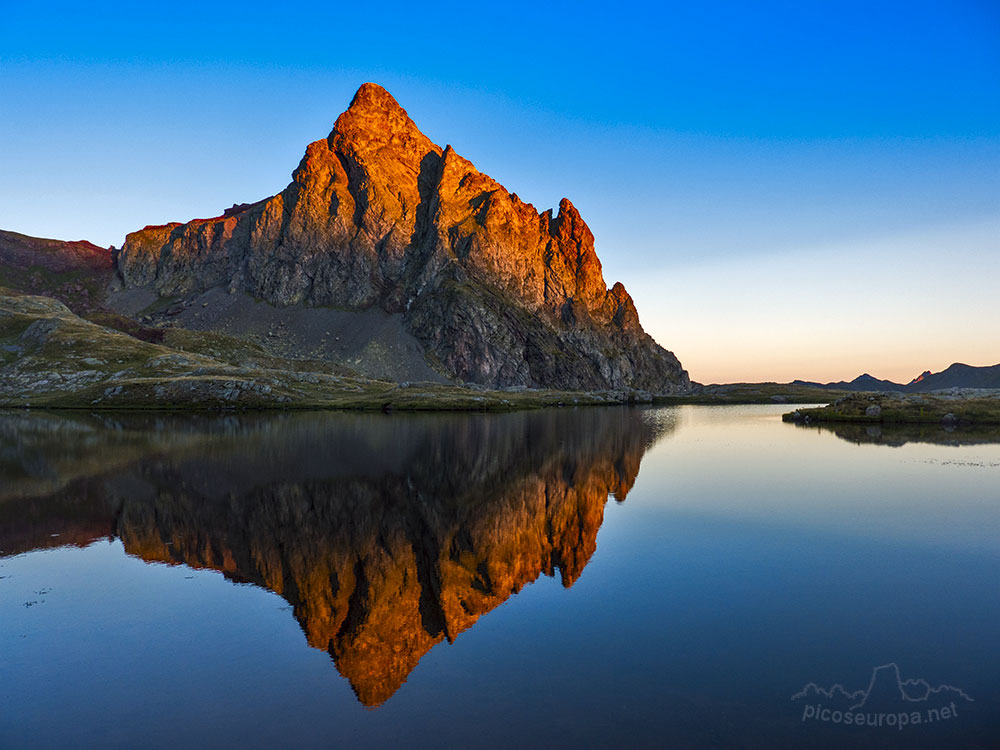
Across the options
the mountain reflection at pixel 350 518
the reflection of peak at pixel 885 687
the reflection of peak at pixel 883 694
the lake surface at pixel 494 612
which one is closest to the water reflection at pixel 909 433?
the lake surface at pixel 494 612

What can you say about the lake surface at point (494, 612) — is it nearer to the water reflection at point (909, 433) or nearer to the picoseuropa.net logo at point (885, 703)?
the picoseuropa.net logo at point (885, 703)

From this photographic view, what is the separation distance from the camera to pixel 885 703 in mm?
12539

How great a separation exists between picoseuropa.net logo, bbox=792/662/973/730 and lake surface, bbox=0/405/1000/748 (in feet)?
0.21

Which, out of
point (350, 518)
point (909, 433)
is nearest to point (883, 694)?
point (350, 518)

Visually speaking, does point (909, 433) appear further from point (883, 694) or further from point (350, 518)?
point (350, 518)

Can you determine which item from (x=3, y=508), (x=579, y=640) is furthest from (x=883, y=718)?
(x=3, y=508)

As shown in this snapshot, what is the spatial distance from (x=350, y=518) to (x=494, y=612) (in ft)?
44.9

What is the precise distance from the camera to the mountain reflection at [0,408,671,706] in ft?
59.8

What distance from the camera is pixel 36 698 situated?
1289cm

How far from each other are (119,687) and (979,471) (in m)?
59.9

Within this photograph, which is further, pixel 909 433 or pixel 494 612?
pixel 909 433

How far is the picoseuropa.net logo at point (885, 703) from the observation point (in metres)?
12.0

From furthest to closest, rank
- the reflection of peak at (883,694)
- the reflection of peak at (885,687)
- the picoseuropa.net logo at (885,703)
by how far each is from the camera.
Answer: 1. the reflection of peak at (885,687)
2. the reflection of peak at (883,694)
3. the picoseuropa.net logo at (885,703)

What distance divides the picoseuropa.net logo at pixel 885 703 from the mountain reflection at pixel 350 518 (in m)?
9.49
